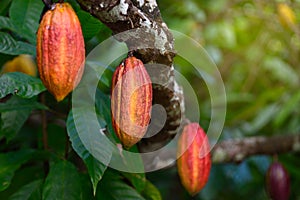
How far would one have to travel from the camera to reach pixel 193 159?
3.13 ft

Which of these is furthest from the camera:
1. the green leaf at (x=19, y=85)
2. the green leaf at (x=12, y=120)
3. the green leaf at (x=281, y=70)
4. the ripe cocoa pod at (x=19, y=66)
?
the green leaf at (x=281, y=70)

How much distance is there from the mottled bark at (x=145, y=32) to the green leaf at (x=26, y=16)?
0.98 ft

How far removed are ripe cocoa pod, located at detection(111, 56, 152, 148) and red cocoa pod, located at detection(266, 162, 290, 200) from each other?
2.46 feet

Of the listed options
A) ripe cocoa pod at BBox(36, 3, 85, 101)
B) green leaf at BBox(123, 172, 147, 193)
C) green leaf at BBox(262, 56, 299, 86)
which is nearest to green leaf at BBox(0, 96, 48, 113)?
green leaf at BBox(123, 172, 147, 193)

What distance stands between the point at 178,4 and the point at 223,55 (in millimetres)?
516

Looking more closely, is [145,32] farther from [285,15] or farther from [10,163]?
[285,15]

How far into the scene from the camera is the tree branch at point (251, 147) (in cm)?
142

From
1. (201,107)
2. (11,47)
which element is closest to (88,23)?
(11,47)

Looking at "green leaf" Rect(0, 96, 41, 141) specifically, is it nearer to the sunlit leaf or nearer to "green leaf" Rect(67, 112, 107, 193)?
the sunlit leaf

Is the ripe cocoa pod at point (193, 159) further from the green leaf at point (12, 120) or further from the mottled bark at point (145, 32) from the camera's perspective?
the green leaf at point (12, 120)

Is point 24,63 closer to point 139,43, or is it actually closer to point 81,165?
point 81,165

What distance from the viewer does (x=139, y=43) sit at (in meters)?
0.78

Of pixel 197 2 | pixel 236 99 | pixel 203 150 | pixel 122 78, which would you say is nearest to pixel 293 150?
pixel 236 99

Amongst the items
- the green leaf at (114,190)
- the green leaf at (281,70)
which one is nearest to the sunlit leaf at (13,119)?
the green leaf at (114,190)
